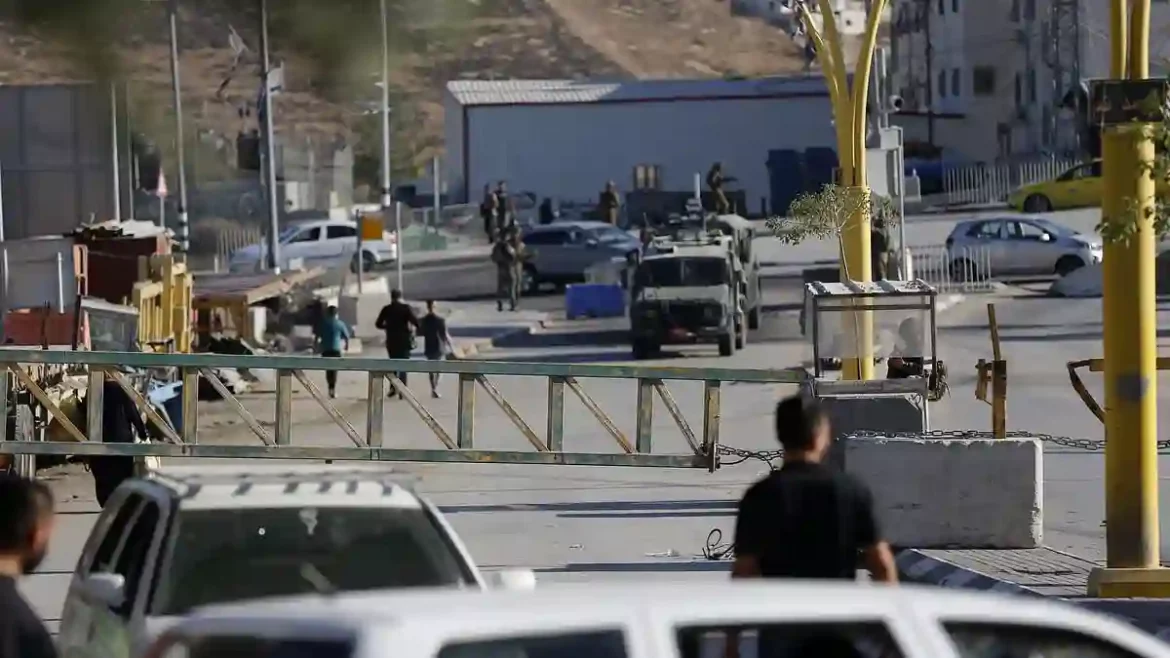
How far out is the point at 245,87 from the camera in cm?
11912

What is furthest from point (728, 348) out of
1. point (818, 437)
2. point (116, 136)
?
point (818, 437)

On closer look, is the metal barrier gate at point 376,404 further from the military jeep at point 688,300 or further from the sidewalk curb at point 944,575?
the military jeep at point 688,300

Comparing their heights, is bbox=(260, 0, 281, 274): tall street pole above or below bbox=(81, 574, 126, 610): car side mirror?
above

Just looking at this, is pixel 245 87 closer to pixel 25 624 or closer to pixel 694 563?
pixel 694 563

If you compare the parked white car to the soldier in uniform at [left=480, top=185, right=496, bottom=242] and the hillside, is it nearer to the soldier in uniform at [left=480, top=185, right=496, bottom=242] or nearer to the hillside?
the soldier in uniform at [left=480, top=185, right=496, bottom=242]

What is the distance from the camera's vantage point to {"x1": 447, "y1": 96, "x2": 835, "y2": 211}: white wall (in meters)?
65.1

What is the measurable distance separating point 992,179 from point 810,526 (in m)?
58.0

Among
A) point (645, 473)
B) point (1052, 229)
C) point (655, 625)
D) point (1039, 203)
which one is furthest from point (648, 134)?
point (655, 625)

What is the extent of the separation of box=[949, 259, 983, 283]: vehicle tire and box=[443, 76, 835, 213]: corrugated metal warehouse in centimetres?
2172

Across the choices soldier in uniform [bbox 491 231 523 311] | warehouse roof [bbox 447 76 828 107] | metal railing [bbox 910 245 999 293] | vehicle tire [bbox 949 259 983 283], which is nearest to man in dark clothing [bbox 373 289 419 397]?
soldier in uniform [bbox 491 231 523 311]

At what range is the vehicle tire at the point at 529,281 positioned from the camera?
46406 mm

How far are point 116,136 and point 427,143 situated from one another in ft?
275

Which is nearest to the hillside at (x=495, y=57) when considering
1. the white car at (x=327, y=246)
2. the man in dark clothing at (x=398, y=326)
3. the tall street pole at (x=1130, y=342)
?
the white car at (x=327, y=246)

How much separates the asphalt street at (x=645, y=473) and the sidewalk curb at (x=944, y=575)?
0.67 m
